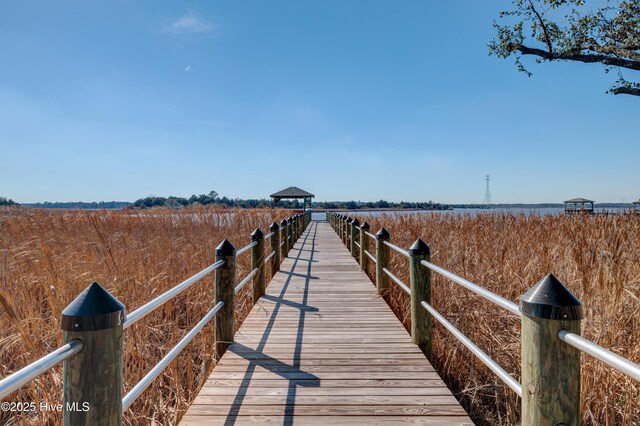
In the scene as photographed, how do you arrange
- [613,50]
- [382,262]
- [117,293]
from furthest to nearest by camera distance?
[613,50] → [382,262] → [117,293]

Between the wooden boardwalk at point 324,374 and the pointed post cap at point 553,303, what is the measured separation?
1.33m

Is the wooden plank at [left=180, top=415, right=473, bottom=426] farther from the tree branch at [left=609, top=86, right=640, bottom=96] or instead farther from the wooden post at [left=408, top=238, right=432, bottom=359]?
the tree branch at [left=609, top=86, right=640, bottom=96]

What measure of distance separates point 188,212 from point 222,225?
7.89ft

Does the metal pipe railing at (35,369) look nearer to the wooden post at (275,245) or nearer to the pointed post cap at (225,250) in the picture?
the pointed post cap at (225,250)

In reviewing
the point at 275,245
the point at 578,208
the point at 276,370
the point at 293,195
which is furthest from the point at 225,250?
the point at 578,208

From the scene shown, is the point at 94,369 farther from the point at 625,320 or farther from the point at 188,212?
the point at 188,212

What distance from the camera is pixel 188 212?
41.5 feet

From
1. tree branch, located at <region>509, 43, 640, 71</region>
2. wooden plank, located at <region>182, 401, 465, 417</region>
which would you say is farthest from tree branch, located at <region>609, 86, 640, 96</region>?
Result: wooden plank, located at <region>182, 401, 465, 417</region>

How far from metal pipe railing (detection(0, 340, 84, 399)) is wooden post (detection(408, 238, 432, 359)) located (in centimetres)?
312

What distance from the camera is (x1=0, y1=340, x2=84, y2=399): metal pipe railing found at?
44.3 inches

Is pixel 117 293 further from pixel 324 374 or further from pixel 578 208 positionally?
pixel 578 208

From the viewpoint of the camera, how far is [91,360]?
1539 millimetres

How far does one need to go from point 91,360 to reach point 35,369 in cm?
31

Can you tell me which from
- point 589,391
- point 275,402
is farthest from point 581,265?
point 275,402
